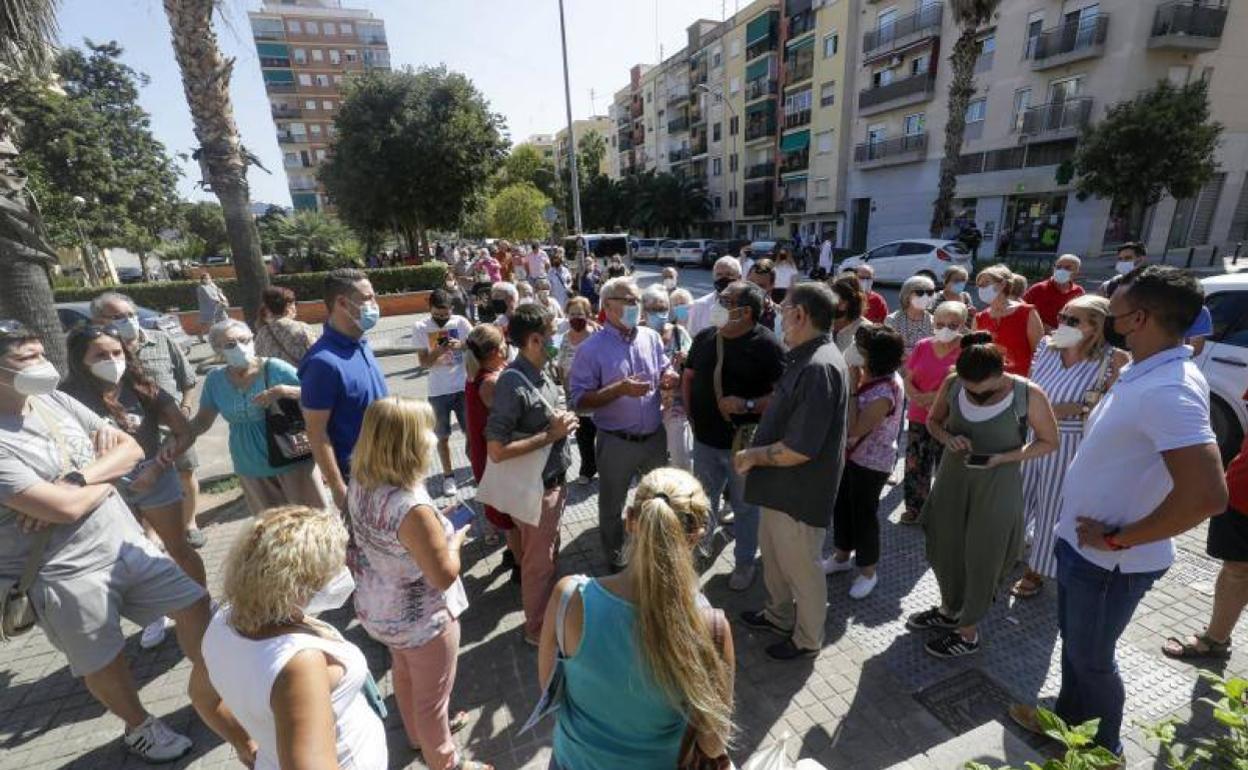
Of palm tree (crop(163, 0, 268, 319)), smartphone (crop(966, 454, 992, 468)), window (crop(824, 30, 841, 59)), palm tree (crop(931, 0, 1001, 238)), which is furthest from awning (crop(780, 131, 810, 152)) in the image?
smartphone (crop(966, 454, 992, 468))

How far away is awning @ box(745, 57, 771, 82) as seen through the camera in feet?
127

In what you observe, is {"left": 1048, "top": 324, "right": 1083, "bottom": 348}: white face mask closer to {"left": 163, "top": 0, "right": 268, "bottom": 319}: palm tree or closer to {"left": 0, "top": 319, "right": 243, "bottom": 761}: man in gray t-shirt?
{"left": 0, "top": 319, "right": 243, "bottom": 761}: man in gray t-shirt

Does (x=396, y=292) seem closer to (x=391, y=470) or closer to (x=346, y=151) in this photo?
(x=346, y=151)

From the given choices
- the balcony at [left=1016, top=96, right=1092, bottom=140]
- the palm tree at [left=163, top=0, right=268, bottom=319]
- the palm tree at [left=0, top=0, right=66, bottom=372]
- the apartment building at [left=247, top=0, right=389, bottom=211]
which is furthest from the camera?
the apartment building at [left=247, top=0, right=389, bottom=211]

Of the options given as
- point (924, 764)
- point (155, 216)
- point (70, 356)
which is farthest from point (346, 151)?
point (924, 764)

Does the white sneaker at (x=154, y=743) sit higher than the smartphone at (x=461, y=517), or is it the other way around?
the smartphone at (x=461, y=517)

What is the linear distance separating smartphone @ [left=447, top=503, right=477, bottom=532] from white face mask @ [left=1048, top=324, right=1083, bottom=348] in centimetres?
363

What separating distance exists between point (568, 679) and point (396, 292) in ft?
63.5

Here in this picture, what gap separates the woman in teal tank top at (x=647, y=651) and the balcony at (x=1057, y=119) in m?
26.7

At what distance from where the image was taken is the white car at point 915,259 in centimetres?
1691

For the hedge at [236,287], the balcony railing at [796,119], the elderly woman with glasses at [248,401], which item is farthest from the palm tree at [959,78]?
the elderly woman with glasses at [248,401]

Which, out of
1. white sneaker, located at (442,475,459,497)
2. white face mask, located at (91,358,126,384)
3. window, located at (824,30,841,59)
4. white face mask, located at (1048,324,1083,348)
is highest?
window, located at (824,30,841,59)

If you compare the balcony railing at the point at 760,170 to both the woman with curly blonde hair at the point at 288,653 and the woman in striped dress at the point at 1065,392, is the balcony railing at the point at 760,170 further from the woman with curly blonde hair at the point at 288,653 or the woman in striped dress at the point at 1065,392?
the woman with curly blonde hair at the point at 288,653

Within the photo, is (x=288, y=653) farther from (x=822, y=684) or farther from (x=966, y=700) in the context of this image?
(x=966, y=700)
